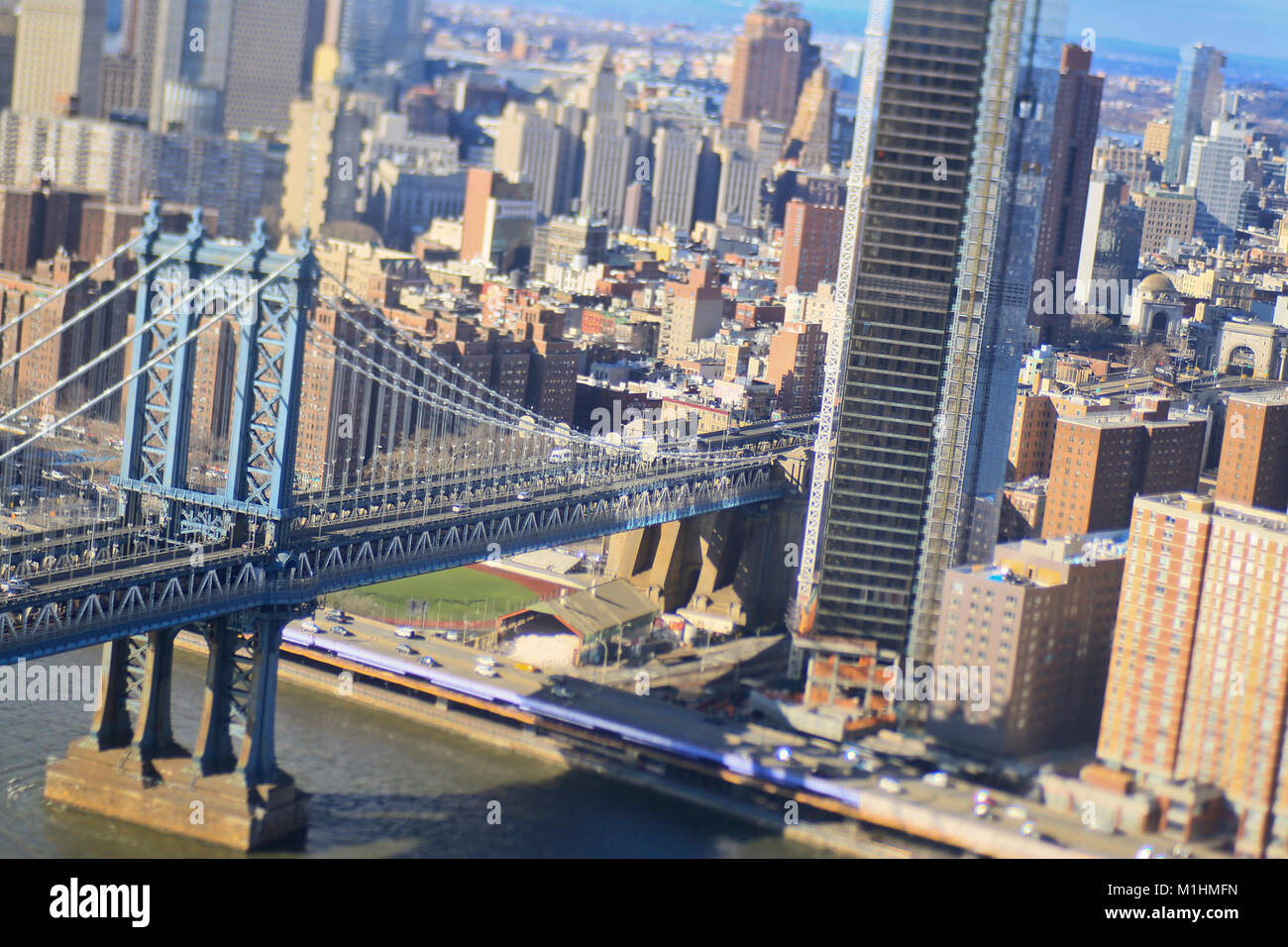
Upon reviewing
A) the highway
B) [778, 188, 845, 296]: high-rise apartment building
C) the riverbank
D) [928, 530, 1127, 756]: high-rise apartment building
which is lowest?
the riverbank

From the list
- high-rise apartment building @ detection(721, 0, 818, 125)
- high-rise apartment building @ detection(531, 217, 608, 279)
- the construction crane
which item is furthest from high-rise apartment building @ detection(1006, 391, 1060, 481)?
high-rise apartment building @ detection(721, 0, 818, 125)

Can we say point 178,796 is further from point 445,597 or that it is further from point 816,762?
point 445,597

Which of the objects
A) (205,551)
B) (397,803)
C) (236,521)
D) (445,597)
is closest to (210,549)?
(205,551)

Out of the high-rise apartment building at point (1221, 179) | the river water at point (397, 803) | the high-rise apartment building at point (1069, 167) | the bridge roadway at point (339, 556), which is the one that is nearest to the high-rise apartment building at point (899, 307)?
the bridge roadway at point (339, 556)

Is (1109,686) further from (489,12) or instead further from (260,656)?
(489,12)

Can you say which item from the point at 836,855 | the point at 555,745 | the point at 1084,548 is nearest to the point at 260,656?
the point at 555,745

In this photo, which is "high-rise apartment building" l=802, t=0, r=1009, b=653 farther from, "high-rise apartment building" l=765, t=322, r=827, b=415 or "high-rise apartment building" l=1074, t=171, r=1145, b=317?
"high-rise apartment building" l=1074, t=171, r=1145, b=317
